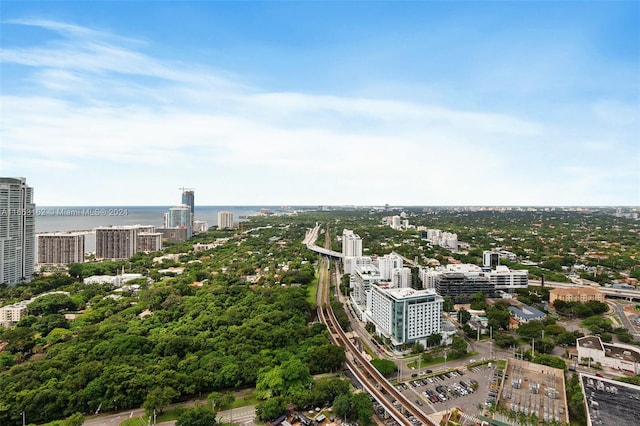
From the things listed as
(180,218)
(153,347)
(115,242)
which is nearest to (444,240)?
(153,347)

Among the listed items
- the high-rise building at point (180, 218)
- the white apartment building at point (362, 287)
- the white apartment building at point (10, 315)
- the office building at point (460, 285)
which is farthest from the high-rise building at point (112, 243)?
the office building at point (460, 285)

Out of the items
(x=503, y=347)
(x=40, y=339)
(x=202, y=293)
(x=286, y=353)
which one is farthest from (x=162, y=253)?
(x=503, y=347)

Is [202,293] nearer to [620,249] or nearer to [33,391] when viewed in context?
[33,391]

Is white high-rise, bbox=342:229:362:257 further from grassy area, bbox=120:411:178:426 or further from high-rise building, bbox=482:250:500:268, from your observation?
grassy area, bbox=120:411:178:426

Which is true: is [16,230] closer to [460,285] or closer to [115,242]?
[115,242]

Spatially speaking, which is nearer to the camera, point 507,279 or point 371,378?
point 371,378

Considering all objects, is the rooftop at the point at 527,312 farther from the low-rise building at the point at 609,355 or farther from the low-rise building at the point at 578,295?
the low-rise building at the point at 609,355
